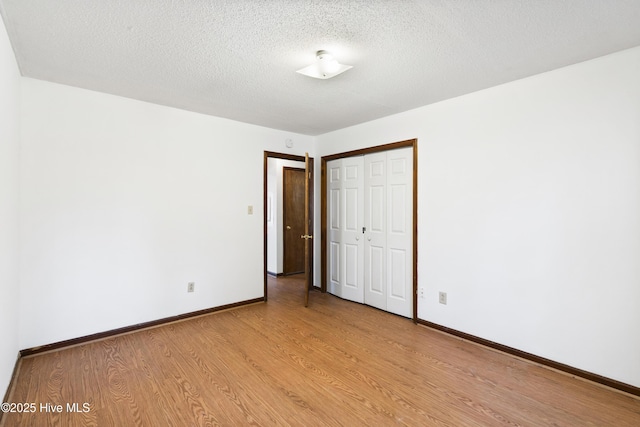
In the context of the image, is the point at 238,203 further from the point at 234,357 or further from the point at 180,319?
the point at 234,357

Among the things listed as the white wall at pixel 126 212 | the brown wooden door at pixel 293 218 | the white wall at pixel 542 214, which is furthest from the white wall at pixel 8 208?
the brown wooden door at pixel 293 218

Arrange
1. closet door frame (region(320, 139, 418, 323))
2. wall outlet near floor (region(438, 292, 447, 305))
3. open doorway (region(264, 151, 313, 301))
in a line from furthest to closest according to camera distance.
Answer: open doorway (region(264, 151, 313, 301)) < closet door frame (region(320, 139, 418, 323)) < wall outlet near floor (region(438, 292, 447, 305))

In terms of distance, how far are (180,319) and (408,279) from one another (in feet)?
8.92

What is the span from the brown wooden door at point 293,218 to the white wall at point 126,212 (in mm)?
1606

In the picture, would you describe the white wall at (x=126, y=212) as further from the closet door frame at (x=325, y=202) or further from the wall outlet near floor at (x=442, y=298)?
the wall outlet near floor at (x=442, y=298)

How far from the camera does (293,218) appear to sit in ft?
19.3

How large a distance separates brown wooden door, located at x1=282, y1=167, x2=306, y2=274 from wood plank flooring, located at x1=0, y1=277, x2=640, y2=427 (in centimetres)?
267

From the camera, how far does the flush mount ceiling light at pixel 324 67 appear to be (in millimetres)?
2204

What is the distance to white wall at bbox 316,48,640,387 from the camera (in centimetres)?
219

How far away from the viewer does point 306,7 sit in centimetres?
171

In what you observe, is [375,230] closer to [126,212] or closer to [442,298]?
[442,298]

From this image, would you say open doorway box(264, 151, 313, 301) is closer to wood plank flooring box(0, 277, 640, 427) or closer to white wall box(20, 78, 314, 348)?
white wall box(20, 78, 314, 348)

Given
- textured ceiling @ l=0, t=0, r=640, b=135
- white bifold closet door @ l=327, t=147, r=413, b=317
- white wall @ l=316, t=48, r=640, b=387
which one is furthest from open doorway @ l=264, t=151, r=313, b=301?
white wall @ l=316, t=48, r=640, b=387

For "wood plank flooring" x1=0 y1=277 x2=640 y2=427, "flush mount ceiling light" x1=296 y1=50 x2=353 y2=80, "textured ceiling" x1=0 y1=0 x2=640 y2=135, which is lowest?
"wood plank flooring" x1=0 y1=277 x2=640 y2=427
